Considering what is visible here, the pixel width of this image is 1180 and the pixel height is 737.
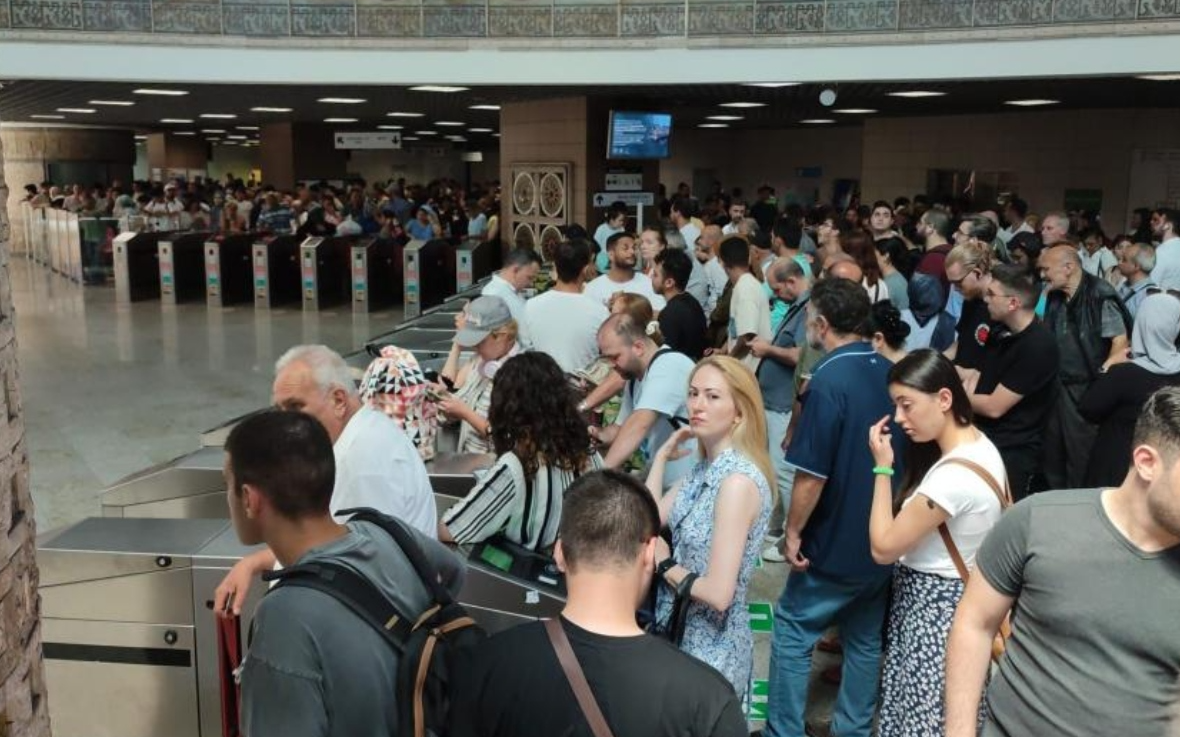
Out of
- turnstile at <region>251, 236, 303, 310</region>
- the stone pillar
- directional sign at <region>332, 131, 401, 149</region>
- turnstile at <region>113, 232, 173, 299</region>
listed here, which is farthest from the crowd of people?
turnstile at <region>113, 232, 173, 299</region>

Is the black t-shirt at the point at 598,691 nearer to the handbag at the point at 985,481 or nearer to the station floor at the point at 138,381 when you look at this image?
the handbag at the point at 985,481

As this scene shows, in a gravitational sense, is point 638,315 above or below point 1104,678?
above

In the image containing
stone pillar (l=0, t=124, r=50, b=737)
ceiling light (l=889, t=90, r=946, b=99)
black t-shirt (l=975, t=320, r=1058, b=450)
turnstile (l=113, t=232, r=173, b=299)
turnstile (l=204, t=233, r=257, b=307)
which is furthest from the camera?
turnstile (l=113, t=232, r=173, b=299)

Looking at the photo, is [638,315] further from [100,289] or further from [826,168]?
[826,168]

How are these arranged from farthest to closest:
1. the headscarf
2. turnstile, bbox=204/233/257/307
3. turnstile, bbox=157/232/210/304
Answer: turnstile, bbox=157/232/210/304 → turnstile, bbox=204/233/257/307 → the headscarf

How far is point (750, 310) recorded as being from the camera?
5.64 meters

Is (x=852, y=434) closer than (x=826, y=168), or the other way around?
(x=852, y=434)

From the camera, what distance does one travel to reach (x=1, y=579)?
195 cm

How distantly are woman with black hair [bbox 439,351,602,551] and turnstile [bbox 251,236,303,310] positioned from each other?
13.3 m

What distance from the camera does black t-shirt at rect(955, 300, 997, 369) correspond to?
4.74m

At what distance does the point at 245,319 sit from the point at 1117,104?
13223 millimetres

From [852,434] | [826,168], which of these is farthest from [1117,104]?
[852,434]

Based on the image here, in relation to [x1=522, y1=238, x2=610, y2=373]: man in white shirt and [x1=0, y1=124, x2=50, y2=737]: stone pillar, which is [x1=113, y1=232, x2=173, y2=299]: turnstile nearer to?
[x1=522, y1=238, x2=610, y2=373]: man in white shirt

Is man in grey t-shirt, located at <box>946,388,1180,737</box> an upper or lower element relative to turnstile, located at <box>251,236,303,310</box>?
upper
